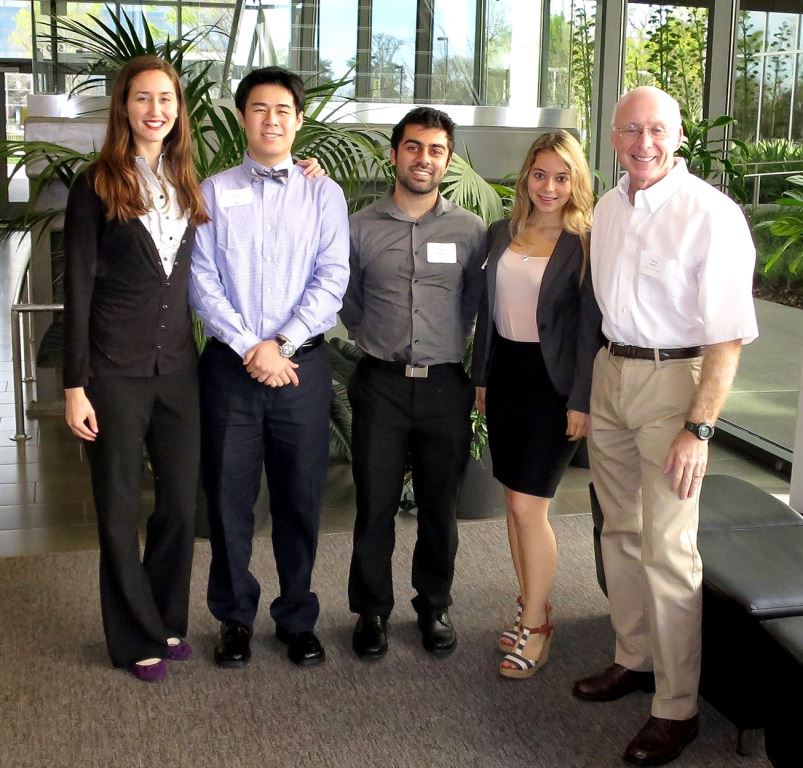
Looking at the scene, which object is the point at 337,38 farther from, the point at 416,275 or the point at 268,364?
the point at 268,364

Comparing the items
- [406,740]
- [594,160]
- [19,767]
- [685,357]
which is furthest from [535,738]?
[594,160]

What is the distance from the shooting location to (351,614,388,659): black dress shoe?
339cm

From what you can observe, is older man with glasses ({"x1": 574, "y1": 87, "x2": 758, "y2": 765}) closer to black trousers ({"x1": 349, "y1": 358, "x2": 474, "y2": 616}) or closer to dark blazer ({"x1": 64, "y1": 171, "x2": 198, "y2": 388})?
black trousers ({"x1": 349, "y1": 358, "x2": 474, "y2": 616})

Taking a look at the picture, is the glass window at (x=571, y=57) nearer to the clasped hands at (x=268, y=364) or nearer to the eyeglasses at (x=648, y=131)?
the eyeglasses at (x=648, y=131)

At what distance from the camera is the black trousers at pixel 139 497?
3059 millimetres

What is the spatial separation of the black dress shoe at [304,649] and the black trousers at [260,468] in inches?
1.0

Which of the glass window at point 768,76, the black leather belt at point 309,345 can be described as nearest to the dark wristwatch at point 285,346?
the black leather belt at point 309,345

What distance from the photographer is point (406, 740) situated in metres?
2.91

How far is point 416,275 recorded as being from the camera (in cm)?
325

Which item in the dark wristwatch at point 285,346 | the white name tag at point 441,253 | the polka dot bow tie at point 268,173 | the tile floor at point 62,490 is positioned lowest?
the tile floor at point 62,490

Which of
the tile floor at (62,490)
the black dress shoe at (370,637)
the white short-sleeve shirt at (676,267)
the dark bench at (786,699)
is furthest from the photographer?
the tile floor at (62,490)

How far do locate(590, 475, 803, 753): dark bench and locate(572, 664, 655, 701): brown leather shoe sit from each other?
0.22m

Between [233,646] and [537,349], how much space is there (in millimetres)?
1342

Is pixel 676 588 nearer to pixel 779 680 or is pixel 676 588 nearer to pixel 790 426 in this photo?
pixel 779 680
